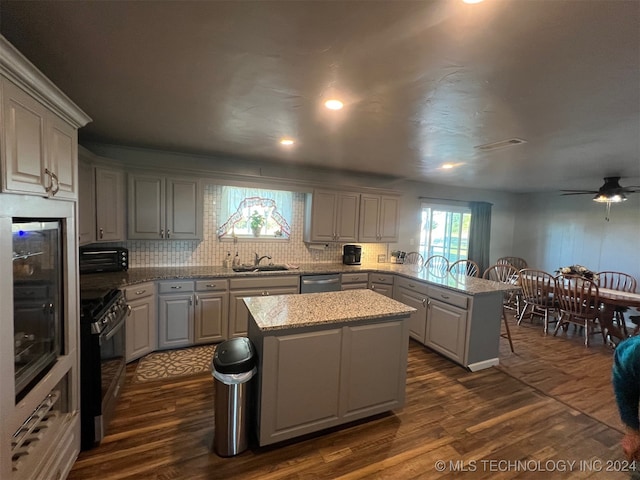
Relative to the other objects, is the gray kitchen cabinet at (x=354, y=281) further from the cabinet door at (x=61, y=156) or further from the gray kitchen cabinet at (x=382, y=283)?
the cabinet door at (x=61, y=156)

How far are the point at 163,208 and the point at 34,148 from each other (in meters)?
2.16

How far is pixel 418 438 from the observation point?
2.11 meters

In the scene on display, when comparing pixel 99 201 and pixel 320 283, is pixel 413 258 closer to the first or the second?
pixel 320 283

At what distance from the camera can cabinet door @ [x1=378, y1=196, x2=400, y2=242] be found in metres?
4.77

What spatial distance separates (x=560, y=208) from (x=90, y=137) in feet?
26.8

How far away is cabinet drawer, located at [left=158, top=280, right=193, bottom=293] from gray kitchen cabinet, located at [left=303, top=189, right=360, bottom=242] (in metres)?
1.80

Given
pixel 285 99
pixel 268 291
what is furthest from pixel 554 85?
pixel 268 291

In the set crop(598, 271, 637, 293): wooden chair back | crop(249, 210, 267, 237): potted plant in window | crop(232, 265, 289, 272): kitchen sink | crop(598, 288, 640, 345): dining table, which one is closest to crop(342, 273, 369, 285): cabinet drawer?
crop(232, 265, 289, 272): kitchen sink

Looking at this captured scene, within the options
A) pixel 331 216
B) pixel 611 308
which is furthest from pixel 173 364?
pixel 611 308

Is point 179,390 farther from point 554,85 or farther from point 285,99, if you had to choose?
point 554,85

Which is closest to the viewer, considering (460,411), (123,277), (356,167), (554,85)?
(554,85)

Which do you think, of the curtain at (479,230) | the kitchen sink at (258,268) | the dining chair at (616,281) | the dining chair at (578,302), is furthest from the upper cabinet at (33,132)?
the dining chair at (616,281)

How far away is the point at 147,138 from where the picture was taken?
307 cm

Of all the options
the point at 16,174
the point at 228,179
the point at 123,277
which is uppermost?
the point at 228,179
